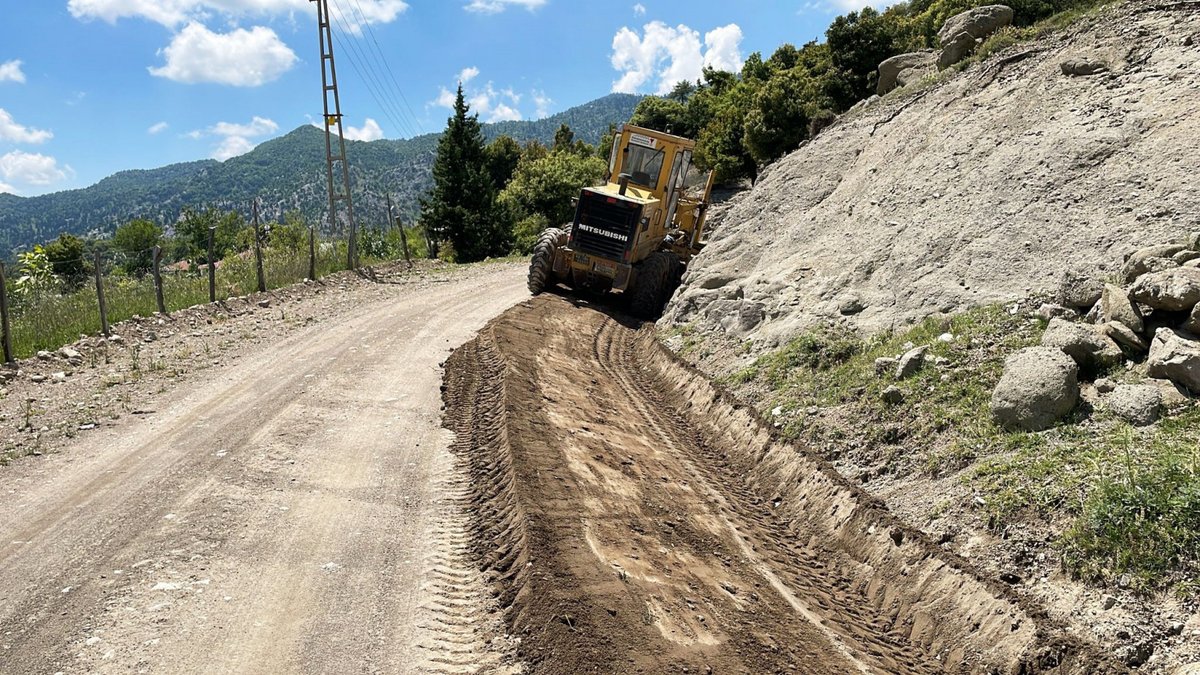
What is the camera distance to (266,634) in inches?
205

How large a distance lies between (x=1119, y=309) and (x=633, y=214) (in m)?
11.1

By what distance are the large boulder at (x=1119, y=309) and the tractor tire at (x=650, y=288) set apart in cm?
1060

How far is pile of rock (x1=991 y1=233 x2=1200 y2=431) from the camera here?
6.62 m

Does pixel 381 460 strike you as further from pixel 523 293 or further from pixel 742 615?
pixel 523 293

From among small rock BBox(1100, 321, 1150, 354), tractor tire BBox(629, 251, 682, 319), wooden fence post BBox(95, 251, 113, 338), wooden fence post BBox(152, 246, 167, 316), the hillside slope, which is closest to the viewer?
small rock BBox(1100, 321, 1150, 354)

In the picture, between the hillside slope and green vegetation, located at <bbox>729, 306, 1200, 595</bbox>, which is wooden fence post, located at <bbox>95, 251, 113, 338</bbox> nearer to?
the hillside slope

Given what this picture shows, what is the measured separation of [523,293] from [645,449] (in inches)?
457

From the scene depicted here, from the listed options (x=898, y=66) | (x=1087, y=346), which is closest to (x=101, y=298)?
(x=1087, y=346)

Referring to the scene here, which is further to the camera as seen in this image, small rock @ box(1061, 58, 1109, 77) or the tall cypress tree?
the tall cypress tree

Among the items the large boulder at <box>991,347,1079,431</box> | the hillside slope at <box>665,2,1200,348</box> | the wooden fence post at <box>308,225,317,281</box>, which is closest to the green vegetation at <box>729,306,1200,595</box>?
the large boulder at <box>991,347,1079,431</box>

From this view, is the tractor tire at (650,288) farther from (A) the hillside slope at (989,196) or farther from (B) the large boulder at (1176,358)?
(B) the large boulder at (1176,358)

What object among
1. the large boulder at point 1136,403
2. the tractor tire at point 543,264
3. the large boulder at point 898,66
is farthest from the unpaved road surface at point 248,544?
the large boulder at point 898,66

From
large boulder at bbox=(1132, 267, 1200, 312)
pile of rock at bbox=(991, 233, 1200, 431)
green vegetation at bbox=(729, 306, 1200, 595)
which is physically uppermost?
large boulder at bbox=(1132, 267, 1200, 312)

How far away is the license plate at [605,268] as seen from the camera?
17625 millimetres
